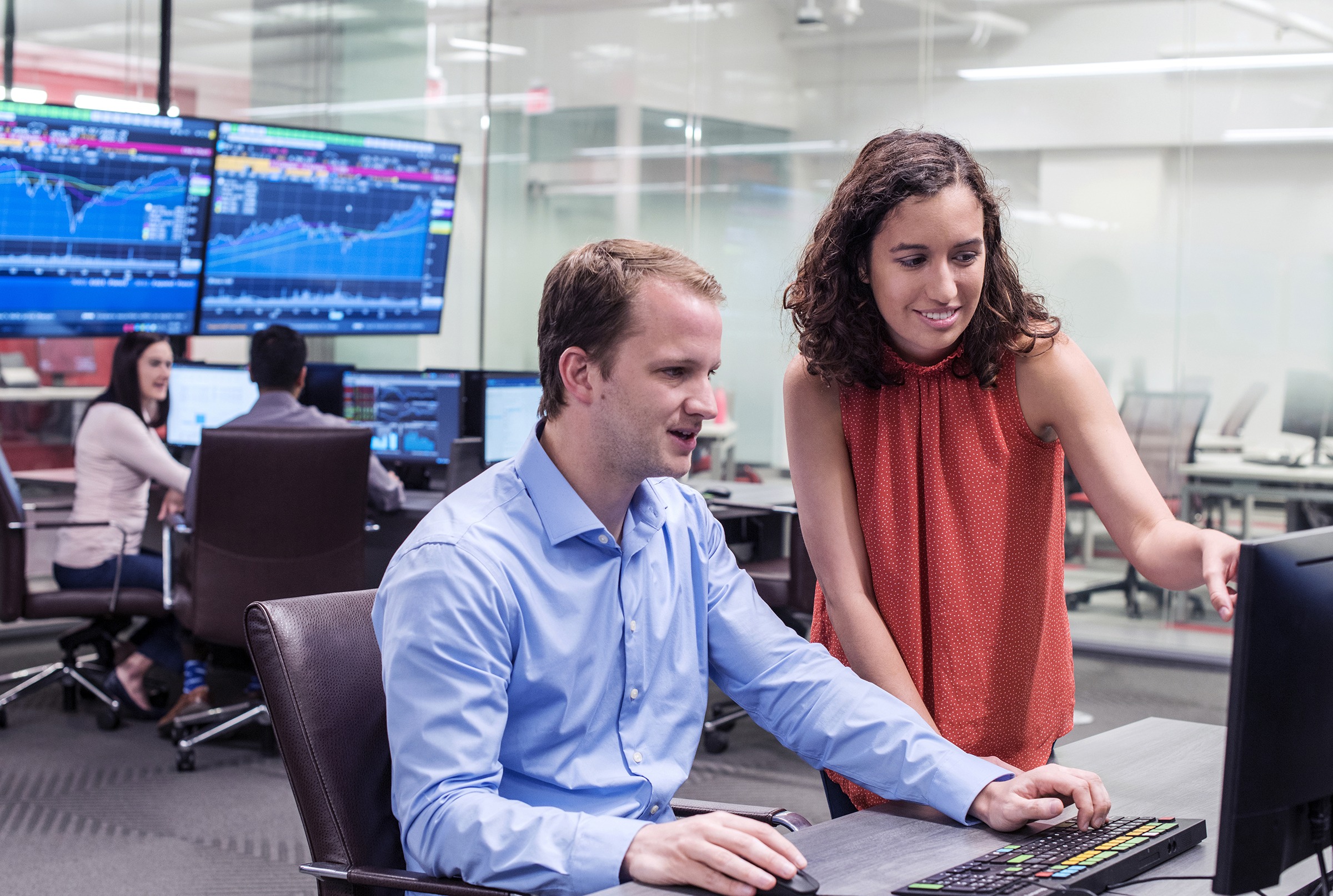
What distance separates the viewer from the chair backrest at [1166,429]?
574 cm

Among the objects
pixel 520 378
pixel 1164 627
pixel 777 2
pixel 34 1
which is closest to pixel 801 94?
pixel 777 2

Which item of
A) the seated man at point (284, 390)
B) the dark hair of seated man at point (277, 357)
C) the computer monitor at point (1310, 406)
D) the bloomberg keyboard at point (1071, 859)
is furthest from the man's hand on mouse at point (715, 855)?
the computer monitor at point (1310, 406)

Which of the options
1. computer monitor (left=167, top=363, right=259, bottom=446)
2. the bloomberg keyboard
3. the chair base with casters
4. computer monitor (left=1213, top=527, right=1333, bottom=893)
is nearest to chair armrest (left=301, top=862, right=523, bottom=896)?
the chair base with casters

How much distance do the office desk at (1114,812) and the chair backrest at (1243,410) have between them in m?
4.41

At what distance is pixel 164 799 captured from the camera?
3.65 meters

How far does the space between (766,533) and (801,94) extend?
9.45ft

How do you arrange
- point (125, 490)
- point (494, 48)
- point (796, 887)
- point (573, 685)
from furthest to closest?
point (494, 48) < point (125, 490) < point (573, 685) < point (796, 887)

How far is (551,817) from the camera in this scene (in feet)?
4.02

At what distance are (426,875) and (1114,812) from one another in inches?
28.8

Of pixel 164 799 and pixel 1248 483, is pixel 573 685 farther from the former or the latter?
pixel 1248 483

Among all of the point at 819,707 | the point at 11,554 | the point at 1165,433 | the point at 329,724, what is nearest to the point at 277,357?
the point at 11,554

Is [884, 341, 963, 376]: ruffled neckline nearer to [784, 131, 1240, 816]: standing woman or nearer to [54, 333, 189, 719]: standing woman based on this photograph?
[784, 131, 1240, 816]: standing woman

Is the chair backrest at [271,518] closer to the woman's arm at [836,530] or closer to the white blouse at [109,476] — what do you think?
the white blouse at [109,476]

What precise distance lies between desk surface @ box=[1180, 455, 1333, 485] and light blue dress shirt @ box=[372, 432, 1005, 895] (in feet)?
15.3
